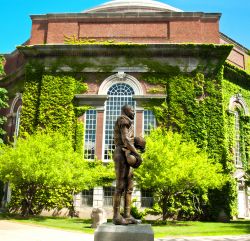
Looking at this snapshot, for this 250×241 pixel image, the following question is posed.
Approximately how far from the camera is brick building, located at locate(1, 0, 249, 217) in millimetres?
24391

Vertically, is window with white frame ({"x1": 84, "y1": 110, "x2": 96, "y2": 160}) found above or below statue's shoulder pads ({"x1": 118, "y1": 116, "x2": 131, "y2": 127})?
above

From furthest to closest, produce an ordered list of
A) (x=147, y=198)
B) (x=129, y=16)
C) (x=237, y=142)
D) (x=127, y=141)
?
(x=237, y=142)
(x=129, y=16)
(x=147, y=198)
(x=127, y=141)

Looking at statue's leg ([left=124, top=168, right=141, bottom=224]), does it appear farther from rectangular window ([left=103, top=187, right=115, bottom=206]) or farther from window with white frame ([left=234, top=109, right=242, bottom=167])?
window with white frame ([left=234, top=109, right=242, bottom=167])

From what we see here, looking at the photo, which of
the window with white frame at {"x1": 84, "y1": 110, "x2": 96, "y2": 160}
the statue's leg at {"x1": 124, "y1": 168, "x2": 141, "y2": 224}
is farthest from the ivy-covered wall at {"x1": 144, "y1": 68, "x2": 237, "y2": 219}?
the statue's leg at {"x1": 124, "y1": 168, "x2": 141, "y2": 224}

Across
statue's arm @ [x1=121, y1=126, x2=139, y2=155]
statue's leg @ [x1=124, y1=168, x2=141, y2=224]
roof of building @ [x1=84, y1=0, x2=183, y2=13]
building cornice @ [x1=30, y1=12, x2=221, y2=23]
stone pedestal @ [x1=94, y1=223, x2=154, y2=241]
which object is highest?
roof of building @ [x1=84, y1=0, x2=183, y2=13]

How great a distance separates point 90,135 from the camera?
80.5ft

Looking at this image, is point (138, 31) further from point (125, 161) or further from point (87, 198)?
point (125, 161)

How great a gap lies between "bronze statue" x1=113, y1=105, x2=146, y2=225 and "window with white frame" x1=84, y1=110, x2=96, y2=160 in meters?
16.5

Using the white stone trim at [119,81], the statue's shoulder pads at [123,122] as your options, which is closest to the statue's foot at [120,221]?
the statue's shoulder pads at [123,122]

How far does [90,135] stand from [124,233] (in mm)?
17809

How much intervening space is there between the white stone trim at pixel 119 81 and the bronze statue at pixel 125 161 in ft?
56.3

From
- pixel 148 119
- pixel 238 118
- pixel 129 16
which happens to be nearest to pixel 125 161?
pixel 148 119

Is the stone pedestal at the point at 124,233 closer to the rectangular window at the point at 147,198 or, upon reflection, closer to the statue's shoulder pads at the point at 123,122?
the statue's shoulder pads at the point at 123,122

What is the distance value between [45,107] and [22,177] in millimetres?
7283
